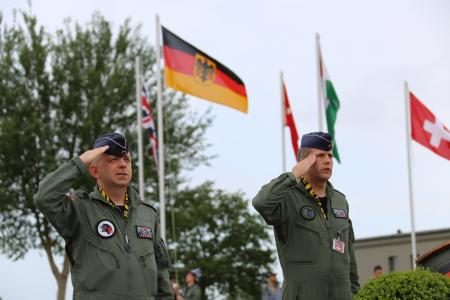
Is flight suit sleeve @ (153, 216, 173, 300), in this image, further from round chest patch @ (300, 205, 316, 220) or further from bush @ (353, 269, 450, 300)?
bush @ (353, 269, 450, 300)

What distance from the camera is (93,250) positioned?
18.3 feet

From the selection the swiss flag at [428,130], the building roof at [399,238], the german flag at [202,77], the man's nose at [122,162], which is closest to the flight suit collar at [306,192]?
the man's nose at [122,162]

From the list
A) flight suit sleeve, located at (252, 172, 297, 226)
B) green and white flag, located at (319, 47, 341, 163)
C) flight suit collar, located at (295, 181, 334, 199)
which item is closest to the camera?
flight suit sleeve, located at (252, 172, 297, 226)

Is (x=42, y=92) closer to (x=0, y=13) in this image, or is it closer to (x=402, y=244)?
(x=0, y=13)

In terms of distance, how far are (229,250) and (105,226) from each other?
6771cm

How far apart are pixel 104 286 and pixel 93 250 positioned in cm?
25

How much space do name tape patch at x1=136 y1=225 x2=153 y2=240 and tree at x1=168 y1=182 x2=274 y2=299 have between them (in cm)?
6205

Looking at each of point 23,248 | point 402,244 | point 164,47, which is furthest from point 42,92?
point 402,244

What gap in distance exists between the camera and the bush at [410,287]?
489 cm

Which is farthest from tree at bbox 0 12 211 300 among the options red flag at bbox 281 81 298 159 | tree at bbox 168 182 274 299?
tree at bbox 168 182 274 299

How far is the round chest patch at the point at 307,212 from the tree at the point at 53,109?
2391 centimetres

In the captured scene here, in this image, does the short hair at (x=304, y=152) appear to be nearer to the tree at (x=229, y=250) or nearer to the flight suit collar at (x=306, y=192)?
the flight suit collar at (x=306, y=192)

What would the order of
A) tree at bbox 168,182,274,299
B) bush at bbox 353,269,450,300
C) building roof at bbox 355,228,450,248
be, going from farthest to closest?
tree at bbox 168,182,274,299 < building roof at bbox 355,228,450,248 < bush at bbox 353,269,450,300

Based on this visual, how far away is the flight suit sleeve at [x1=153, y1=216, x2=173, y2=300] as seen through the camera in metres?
6.03
